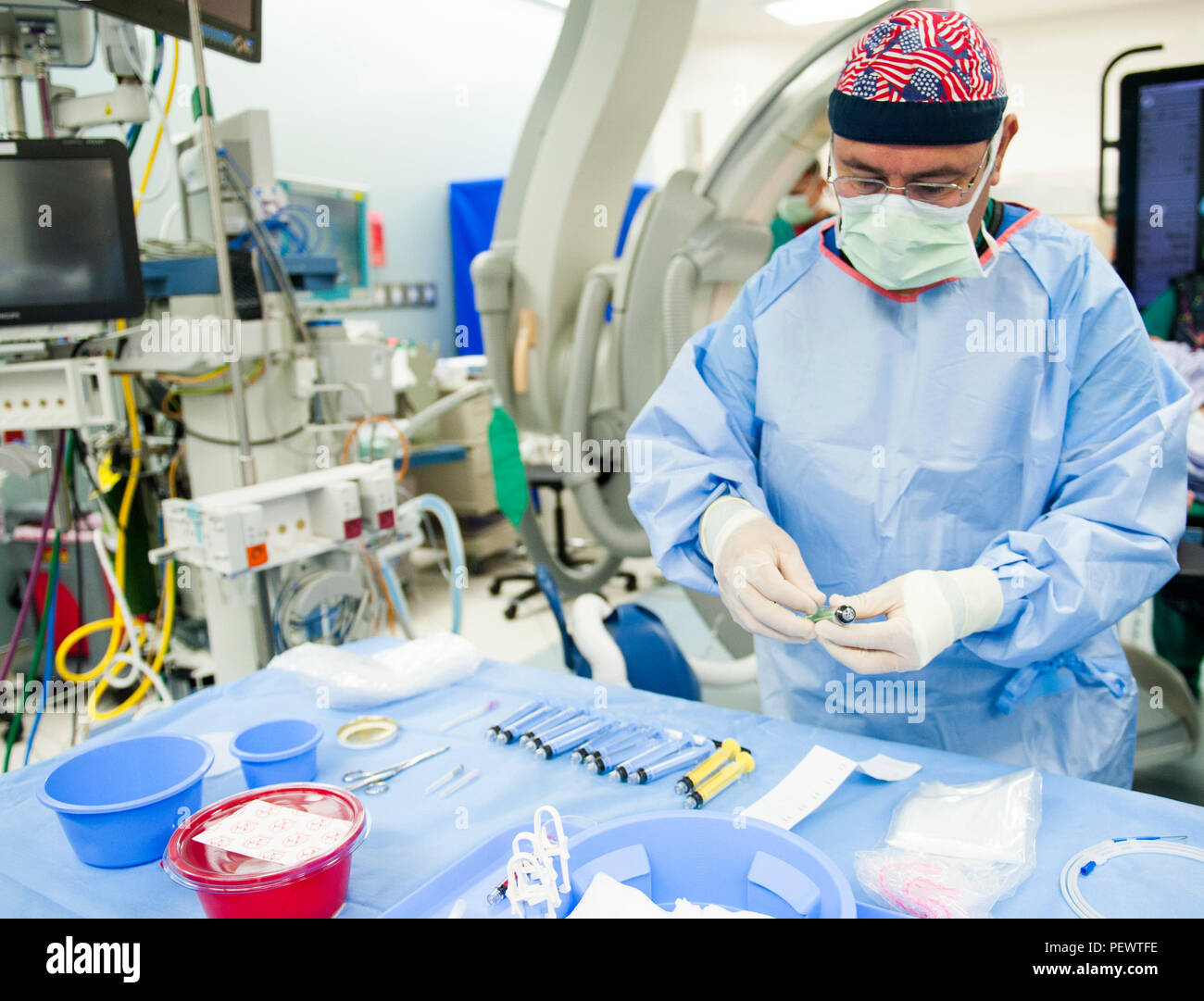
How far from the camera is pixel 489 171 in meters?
6.33

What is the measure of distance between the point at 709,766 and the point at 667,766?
0.18 ft

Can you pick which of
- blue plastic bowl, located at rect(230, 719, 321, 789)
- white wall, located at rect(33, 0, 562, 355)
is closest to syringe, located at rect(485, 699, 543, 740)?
blue plastic bowl, located at rect(230, 719, 321, 789)

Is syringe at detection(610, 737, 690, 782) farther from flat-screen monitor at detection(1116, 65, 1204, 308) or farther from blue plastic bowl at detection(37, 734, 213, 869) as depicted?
flat-screen monitor at detection(1116, 65, 1204, 308)

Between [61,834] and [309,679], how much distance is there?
402 millimetres

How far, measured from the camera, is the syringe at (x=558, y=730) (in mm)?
1179

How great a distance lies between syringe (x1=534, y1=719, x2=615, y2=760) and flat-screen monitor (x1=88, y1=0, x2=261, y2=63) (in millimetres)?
1479

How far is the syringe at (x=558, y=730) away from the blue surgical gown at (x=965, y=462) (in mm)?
243

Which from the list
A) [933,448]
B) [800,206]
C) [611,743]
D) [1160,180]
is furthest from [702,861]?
[800,206]

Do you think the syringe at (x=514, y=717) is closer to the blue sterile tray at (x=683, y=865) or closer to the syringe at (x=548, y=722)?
the syringe at (x=548, y=722)

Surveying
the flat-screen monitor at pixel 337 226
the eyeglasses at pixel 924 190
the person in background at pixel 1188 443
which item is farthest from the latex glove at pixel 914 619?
the flat-screen monitor at pixel 337 226

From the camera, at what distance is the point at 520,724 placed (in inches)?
48.9

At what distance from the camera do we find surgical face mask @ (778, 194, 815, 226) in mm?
3588

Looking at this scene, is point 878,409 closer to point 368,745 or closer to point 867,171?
point 867,171
